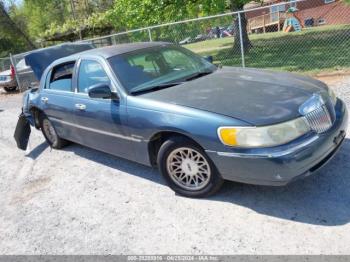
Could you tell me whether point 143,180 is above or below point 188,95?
below

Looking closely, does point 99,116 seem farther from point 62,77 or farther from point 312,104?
point 312,104

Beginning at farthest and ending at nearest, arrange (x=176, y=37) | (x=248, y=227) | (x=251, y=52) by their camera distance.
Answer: (x=251, y=52) → (x=176, y=37) → (x=248, y=227)

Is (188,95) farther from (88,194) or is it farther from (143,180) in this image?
(88,194)

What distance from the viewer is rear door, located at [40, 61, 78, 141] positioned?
5.14 meters

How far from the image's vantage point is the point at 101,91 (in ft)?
13.8

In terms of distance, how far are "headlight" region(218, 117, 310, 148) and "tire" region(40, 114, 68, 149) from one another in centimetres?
360

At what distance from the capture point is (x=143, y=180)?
4.59 metres

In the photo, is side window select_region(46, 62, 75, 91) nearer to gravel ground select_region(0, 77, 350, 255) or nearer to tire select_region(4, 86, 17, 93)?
gravel ground select_region(0, 77, 350, 255)

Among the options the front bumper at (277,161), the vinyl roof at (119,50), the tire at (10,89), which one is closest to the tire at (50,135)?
the vinyl roof at (119,50)

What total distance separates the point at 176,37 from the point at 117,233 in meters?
10.0

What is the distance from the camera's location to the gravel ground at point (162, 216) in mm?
3143

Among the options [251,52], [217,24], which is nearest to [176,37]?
[217,24]

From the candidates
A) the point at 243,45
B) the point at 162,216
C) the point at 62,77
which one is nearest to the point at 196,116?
the point at 162,216

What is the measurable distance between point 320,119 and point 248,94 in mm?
730
